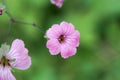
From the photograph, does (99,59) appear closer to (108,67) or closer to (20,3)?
(108,67)

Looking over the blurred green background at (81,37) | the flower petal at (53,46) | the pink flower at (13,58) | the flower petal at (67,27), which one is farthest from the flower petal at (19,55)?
the blurred green background at (81,37)

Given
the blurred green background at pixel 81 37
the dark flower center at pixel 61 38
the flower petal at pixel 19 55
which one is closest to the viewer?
the flower petal at pixel 19 55

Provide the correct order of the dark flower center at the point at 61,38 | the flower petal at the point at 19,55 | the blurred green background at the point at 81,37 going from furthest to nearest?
the blurred green background at the point at 81,37, the dark flower center at the point at 61,38, the flower petal at the point at 19,55

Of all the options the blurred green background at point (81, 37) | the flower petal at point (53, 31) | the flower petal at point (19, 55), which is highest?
the flower petal at point (53, 31)

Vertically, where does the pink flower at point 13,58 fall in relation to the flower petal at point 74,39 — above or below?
below

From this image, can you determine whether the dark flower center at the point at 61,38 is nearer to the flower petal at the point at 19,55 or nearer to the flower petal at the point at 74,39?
the flower petal at the point at 74,39

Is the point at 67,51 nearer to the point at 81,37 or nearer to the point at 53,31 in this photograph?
the point at 53,31

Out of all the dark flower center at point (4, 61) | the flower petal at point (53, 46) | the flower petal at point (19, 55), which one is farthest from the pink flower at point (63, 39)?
the dark flower center at point (4, 61)

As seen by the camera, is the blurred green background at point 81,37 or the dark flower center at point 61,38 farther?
the blurred green background at point 81,37
